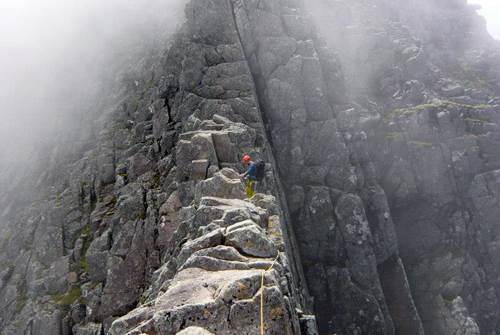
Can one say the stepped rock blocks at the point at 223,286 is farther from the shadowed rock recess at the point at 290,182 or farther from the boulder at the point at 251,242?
the shadowed rock recess at the point at 290,182

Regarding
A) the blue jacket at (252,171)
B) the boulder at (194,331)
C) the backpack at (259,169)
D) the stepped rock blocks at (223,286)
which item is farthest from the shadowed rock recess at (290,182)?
the boulder at (194,331)

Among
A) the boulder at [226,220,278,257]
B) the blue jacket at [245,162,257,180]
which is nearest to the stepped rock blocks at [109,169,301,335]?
the boulder at [226,220,278,257]

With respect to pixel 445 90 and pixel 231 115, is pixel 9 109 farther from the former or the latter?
pixel 445 90

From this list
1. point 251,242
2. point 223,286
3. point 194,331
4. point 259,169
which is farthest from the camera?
point 259,169

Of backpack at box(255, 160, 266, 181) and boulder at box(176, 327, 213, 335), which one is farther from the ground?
boulder at box(176, 327, 213, 335)

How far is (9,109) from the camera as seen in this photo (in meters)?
116

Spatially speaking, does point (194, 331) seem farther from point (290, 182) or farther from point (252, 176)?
point (290, 182)

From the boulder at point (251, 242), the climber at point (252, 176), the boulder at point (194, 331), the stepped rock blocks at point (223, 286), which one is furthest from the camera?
the climber at point (252, 176)

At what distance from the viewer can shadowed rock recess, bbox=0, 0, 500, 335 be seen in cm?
5725

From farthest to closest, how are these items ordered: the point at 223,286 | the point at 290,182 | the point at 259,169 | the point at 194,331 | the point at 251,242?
the point at 290,182, the point at 259,169, the point at 251,242, the point at 223,286, the point at 194,331

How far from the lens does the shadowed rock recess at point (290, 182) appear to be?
5725cm

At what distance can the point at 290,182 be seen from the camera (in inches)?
2719

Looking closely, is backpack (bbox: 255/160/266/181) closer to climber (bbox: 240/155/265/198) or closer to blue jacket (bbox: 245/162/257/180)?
climber (bbox: 240/155/265/198)

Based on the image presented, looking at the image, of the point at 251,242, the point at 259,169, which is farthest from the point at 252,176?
the point at 251,242
